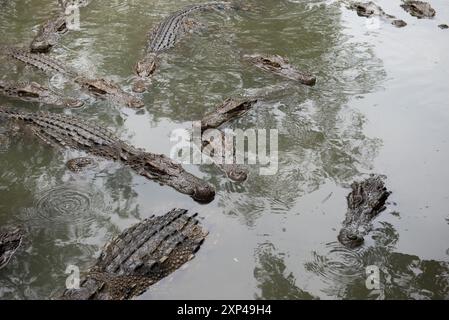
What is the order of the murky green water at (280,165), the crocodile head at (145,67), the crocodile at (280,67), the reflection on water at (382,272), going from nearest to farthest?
the reflection on water at (382,272)
the murky green water at (280,165)
the crocodile at (280,67)
the crocodile head at (145,67)

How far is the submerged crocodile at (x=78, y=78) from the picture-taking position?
317 inches

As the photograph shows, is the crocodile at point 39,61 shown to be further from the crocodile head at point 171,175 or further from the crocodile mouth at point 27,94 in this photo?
the crocodile head at point 171,175

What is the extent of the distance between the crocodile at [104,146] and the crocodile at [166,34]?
1683mm

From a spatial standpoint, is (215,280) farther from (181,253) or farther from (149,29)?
(149,29)

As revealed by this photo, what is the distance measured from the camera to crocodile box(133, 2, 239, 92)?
872 centimetres

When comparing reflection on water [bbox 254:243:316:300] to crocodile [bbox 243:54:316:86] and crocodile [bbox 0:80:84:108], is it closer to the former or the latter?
crocodile [bbox 243:54:316:86]

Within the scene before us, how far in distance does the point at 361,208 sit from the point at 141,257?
104 inches

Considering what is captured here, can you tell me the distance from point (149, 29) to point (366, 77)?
16.6 feet

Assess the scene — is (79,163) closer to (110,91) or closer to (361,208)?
(110,91)

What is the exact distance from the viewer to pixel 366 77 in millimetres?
8789

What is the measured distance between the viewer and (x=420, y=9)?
11.3m

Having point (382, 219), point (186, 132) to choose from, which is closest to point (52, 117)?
point (186, 132)

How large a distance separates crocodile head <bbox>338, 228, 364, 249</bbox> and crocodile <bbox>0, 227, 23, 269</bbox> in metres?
3.66

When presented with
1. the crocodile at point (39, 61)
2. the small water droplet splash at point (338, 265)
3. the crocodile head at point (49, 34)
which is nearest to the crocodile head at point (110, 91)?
the crocodile at point (39, 61)
